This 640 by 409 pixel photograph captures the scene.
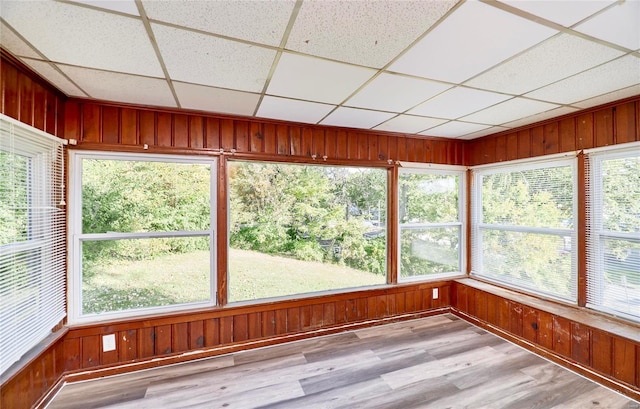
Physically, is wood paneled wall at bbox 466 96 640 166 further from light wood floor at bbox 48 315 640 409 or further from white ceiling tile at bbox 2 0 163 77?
white ceiling tile at bbox 2 0 163 77

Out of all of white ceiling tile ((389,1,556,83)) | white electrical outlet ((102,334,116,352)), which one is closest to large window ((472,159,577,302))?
white ceiling tile ((389,1,556,83))

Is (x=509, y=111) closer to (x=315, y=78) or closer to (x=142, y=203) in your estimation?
(x=315, y=78)

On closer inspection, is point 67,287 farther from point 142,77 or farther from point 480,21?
point 480,21

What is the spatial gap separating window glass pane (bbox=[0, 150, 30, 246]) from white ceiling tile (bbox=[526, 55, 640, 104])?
12.4 feet

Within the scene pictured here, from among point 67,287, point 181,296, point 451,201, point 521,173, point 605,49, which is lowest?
point 181,296

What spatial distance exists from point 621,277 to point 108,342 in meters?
4.61

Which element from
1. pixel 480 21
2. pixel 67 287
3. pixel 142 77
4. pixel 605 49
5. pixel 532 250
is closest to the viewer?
pixel 480 21

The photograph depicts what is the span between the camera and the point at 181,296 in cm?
275

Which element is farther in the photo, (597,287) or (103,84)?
(597,287)

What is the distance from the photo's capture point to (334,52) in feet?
5.37

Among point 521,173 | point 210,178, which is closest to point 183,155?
point 210,178

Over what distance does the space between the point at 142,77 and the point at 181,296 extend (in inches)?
78.4

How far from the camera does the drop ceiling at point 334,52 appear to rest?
4.20ft

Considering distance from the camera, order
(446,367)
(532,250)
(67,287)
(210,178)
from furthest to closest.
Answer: (532,250)
(210,178)
(446,367)
(67,287)
